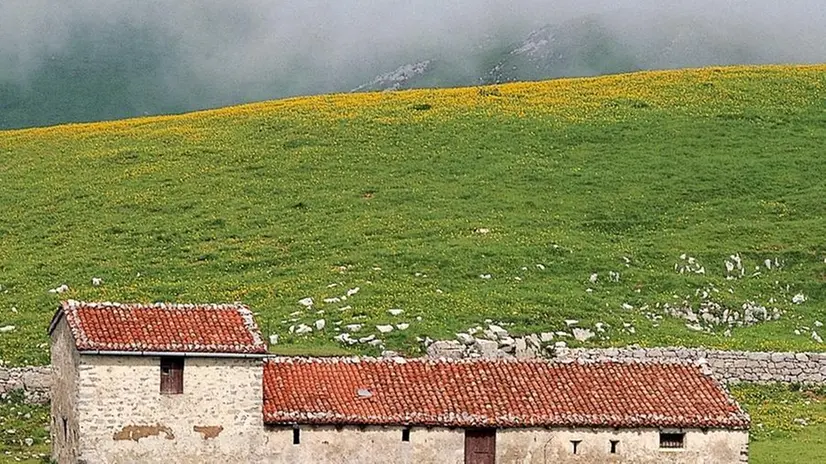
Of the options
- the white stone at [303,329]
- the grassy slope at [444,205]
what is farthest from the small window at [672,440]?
the white stone at [303,329]

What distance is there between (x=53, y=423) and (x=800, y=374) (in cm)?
2090

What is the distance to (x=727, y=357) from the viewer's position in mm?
47562

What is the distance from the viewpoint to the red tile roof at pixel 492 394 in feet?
121

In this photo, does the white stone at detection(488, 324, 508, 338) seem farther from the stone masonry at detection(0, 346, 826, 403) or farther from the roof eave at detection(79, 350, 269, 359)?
the roof eave at detection(79, 350, 269, 359)

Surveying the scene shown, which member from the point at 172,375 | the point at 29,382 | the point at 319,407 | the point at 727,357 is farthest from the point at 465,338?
the point at 172,375

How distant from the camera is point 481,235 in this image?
6044 centimetres

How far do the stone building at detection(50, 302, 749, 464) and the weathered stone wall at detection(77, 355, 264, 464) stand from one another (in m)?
0.02

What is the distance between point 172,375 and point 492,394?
7268mm

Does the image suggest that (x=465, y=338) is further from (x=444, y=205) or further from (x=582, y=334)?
(x=444, y=205)

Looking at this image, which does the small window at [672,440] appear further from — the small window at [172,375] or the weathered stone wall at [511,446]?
the small window at [172,375]

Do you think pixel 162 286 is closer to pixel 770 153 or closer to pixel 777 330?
pixel 777 330

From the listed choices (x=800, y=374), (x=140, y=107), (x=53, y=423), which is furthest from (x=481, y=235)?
(x=140, y=107)

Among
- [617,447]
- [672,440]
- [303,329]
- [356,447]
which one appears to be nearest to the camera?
[356,447]

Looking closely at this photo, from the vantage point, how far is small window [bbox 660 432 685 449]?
122ft
